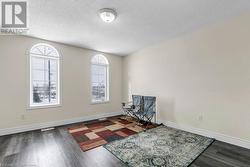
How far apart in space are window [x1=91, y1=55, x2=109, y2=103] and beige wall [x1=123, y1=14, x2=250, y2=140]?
1.89 m

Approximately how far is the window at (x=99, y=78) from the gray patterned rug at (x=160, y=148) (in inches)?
94.4

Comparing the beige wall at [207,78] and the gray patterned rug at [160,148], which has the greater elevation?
the beige wall at [207,78]

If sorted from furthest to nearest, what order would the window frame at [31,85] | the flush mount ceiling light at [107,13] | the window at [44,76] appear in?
the window at [44,76] < the window frame at [31,85] < the flush mount ceiling light at [107,13]

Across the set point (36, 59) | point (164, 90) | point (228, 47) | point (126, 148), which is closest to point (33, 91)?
point (36, 59)

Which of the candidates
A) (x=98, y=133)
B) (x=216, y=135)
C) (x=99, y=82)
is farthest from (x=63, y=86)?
(x=216, y=135)

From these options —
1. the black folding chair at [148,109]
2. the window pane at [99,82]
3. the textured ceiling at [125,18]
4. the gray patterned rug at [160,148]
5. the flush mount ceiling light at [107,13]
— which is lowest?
the gray patterned rug at [160,148]

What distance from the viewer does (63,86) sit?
3979 millimetres

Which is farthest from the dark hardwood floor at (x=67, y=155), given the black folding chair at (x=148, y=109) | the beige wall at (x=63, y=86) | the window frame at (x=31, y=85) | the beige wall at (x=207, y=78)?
the black folding chair at (x=148, y=109)

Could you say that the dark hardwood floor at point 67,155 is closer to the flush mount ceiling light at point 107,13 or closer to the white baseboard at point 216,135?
the white baseboard at point 216,135

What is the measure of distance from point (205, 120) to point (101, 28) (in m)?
3.33

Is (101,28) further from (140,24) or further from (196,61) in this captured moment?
(196,61)

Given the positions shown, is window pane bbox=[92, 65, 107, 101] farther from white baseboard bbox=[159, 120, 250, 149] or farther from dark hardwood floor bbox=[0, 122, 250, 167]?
white baseboard bbox=[159, 120, 250, 149]

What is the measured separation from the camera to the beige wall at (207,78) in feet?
8.25

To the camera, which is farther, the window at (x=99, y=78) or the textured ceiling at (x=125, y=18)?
the window at (x=99, y=78)
